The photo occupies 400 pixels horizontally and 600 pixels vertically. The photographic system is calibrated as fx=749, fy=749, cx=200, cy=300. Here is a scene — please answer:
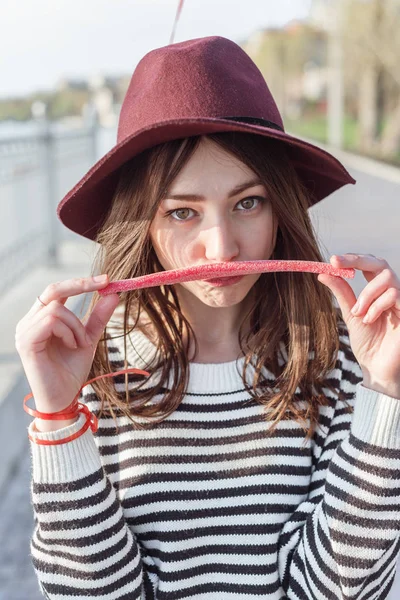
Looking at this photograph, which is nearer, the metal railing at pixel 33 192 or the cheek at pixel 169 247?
the cheek at pixel 169 247

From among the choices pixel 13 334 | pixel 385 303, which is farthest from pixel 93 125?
pixel 385 303

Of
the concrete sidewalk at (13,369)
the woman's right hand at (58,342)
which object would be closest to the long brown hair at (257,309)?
the woman's right hand at (58,342)

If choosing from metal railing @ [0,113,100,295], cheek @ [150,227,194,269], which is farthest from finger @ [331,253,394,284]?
metal railing @ [0,113,100,295]

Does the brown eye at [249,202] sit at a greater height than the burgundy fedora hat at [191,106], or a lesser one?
lesser

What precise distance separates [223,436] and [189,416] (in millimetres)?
94

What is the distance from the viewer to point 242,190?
1.61 m

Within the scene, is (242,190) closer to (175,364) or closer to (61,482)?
(175,364)

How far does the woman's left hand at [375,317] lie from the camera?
1.52m

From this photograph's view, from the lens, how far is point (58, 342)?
161 centimetres

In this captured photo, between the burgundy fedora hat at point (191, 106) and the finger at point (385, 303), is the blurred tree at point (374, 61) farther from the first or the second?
the finger at point (385, 303)

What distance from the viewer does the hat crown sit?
160cm

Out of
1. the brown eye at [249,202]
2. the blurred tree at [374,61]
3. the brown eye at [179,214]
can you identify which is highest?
the blurred tree at [374,61]

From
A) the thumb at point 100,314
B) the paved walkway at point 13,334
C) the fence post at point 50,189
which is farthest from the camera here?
the fence post at point 50,189

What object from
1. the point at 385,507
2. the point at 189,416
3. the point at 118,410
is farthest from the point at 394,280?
the point at 118,410
